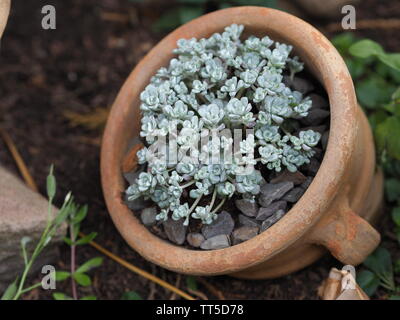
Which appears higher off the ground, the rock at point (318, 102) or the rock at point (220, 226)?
the rock at point (318, 102)

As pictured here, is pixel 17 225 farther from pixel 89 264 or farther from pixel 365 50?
pixel 365 50

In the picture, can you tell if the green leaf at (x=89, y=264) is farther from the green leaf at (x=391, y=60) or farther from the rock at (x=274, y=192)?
the green leaf at (x=391, y=60)

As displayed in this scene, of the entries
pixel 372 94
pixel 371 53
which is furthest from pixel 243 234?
pixel 372 94


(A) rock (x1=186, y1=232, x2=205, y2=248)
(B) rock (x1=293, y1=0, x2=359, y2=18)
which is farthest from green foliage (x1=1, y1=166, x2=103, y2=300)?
(B) rock (x1=293, y1=0, x2=359, y2=18)

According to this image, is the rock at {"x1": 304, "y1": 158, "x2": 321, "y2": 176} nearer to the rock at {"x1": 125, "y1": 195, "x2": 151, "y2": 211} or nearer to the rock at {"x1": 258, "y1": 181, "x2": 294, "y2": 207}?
the rock at {"x1": 258, "y1": 181, "x2": 294, "y2": 207}

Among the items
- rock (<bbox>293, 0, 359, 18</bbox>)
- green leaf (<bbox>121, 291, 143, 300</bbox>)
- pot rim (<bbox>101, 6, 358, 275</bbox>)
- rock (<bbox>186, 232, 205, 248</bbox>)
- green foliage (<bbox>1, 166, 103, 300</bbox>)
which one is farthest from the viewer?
rock (<bbox>293, 0, 359, 18</bbox>)

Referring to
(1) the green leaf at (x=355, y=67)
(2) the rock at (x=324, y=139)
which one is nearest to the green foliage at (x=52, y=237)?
(2) the rock at (x=324, y=139)

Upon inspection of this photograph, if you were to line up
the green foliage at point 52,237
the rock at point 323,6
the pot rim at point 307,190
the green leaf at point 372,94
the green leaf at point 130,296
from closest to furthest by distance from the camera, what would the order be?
the pot rim at point 307,190, the green foliage at point 52,237, the green leaf at point 130,296, the green leaf at point 372,94, the rock at point 323,6
